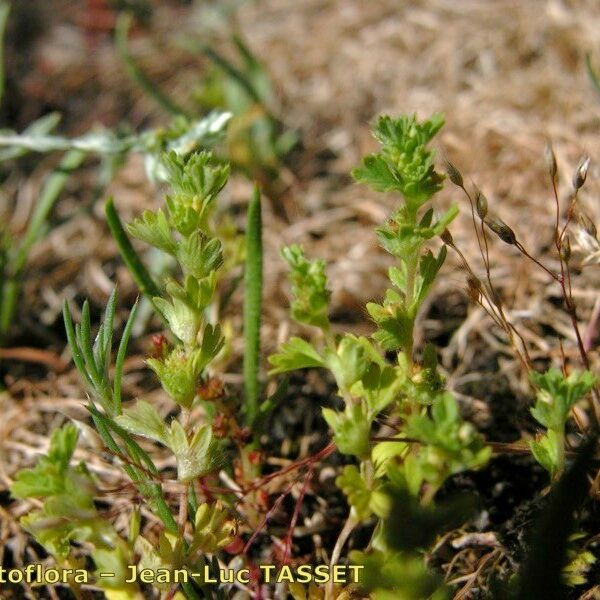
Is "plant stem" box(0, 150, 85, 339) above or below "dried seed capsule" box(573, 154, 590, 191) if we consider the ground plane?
below

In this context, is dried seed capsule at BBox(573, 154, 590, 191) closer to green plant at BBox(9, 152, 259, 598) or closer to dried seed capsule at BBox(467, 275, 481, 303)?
dried seed capsule at BBox(467, 275, 481, 303)

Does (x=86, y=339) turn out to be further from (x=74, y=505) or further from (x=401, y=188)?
(x=401, y=188)

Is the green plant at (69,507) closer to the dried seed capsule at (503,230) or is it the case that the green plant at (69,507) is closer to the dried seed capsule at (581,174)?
the dried seed capsule at (503,230)

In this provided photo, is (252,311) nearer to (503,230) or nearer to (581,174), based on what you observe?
(503,230)

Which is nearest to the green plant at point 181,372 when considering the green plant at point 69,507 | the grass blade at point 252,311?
the green plant at point 69,507

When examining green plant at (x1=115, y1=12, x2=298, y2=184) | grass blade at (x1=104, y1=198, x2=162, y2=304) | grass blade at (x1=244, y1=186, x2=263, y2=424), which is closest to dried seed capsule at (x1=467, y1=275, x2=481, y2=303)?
grass blade at (x1=244, y1=186, x2=263, y2=424)

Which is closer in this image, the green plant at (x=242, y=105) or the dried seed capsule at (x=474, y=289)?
A: the dried seed capsule at (x=474, y=289)

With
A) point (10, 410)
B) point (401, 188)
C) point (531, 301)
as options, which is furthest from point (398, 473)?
point (10, 410)
